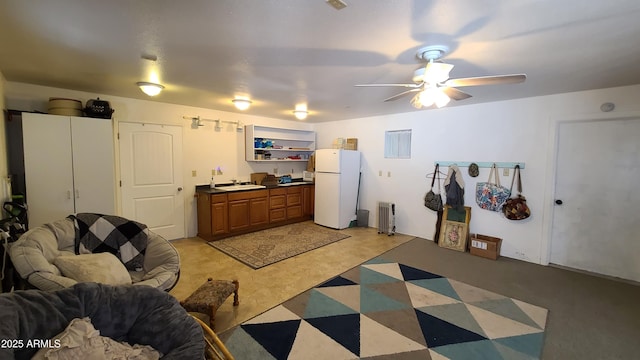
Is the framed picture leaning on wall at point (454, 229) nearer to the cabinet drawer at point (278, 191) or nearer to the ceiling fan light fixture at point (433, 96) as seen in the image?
the ceiling fan light fixture at point (433, 96)

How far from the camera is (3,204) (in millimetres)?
2742

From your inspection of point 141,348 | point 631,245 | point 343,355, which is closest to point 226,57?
point 141,348

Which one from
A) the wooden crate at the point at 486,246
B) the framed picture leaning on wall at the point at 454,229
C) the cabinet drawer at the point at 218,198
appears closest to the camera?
the wooden crate at the point at 486,246

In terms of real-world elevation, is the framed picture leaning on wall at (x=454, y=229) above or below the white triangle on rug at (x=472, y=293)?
above

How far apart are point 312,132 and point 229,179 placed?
2.40m

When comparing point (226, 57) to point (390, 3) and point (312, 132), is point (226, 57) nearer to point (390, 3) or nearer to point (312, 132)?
point (390, 3)

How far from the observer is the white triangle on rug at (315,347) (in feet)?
6.80

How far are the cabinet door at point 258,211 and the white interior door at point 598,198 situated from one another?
4.65m

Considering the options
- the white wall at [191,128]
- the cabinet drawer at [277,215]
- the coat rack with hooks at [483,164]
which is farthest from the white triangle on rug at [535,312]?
the white wall at [191,128]

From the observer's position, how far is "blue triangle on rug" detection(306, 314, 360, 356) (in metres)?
2.22

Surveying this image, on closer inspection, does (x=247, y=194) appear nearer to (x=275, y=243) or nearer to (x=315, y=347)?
(x=275, y=243)

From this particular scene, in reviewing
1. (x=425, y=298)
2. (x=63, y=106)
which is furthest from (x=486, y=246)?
(x=63, y=106)

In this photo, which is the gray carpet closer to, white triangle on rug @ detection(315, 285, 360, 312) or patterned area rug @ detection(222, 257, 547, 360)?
patterned area rug @ detection(222, 257, 547, 360)

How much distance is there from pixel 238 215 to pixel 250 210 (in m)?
0.27
